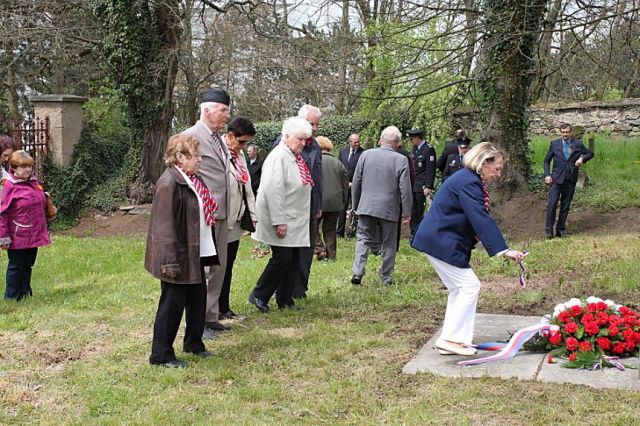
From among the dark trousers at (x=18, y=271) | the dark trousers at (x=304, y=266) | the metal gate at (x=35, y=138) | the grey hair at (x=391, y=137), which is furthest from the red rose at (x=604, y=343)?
the metal gate at (x=35, y=138)

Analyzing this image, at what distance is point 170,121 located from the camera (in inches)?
767

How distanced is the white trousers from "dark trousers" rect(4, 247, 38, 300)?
5.22 m

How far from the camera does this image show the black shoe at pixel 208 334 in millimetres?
7027

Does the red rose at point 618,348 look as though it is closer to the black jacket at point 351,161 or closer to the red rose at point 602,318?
the red rose at point 602,318

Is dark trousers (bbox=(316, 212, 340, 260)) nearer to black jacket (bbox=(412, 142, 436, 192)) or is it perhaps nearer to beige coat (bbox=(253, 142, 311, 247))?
black jacket (bbox=(412, 142, 436, 192))

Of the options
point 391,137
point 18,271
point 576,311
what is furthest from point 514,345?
point 18,271

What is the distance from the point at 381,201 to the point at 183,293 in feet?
12.1

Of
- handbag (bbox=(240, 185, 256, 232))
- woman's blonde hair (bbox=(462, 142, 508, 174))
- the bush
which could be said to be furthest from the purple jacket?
the bush

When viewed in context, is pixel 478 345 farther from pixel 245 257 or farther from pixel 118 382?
pixel 245 257

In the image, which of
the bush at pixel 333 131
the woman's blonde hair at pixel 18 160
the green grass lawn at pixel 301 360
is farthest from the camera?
the bush at pixel 333 131

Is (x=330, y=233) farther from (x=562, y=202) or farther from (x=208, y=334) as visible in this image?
(x=208, y=334)

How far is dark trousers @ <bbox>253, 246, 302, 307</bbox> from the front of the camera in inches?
309

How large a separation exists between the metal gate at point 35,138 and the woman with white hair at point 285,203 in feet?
41.5

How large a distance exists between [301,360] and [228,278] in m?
1.55
